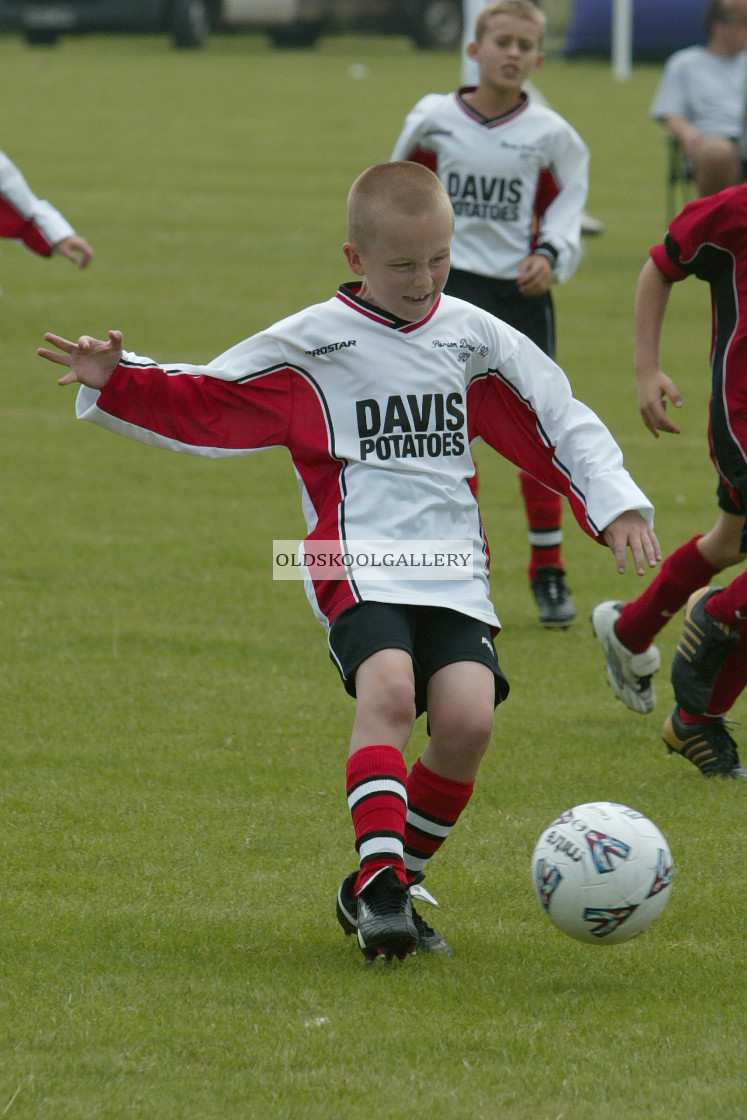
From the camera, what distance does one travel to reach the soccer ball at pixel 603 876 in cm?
347

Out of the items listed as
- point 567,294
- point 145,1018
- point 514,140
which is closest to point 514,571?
point 514,140

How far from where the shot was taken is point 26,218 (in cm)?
836

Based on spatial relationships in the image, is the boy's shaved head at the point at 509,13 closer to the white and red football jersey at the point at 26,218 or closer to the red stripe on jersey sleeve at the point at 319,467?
the white and red football jersey at the point at 26,218

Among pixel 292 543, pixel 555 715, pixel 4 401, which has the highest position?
pixel 555 715

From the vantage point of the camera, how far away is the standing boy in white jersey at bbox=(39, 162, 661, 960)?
3598mm

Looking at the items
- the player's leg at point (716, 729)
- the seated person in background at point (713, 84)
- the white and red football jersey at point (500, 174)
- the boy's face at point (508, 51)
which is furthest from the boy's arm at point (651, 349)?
the seated person in background at point (713, 84)

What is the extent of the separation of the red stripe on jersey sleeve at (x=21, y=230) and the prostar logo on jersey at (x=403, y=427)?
4974 mm

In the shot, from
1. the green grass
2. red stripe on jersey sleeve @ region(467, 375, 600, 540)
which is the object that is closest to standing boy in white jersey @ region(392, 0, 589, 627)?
the green grass

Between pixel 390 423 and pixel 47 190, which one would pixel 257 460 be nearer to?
pixel 390 423

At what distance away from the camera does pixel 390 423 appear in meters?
3.72

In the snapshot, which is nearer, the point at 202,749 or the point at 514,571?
A: the point at 202,749

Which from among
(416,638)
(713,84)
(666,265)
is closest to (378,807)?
(416,638)

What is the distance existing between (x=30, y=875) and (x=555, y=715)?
1967 millimetres

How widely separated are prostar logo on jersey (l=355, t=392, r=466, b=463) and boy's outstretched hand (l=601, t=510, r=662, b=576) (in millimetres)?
400
